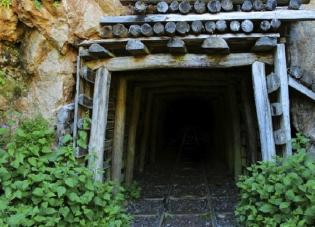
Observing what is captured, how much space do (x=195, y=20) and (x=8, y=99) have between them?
281 centimetres

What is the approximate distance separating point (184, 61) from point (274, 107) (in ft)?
4.62

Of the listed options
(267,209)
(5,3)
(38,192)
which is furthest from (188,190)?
(5,3)

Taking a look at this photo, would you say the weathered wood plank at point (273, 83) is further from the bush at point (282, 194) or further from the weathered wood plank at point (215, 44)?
the bush at point (282, 194)

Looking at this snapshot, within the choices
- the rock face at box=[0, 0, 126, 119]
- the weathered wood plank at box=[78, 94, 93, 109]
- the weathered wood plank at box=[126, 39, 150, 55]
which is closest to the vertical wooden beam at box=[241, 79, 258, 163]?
the weathered wood plank at box=[126, 39, 150, 55]

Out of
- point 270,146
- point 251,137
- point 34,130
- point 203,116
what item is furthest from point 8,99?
point 203,116

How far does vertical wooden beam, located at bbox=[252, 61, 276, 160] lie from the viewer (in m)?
5.54

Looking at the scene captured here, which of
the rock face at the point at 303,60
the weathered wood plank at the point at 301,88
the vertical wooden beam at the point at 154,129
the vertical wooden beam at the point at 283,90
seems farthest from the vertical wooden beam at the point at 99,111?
the vertical wooden beam at the point at 154,129

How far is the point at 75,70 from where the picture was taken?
19.5ft

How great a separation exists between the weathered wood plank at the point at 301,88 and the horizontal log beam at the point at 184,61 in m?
0.44

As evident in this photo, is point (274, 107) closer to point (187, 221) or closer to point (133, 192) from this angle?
point (187, 221)

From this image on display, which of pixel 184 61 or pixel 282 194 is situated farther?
pixel 184 61

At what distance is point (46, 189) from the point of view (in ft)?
14.9

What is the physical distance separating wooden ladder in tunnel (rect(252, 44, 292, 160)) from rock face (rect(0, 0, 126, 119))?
7.37ft

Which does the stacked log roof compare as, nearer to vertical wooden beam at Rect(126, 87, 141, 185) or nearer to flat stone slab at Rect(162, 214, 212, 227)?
flat stone slab at Rect(162, 214, 212, 227)
